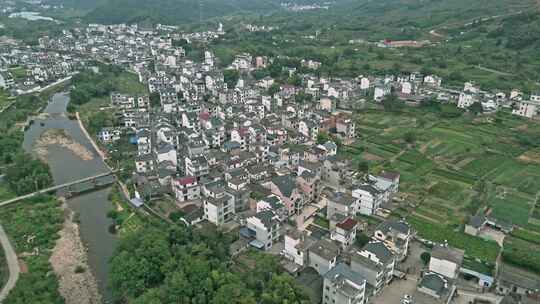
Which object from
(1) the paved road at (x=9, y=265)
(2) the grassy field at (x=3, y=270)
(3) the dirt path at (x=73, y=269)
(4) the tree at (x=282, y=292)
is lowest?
(3) the dirt path at (x=73, y=269)

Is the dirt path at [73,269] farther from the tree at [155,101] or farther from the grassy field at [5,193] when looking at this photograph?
the tree at [155,101]

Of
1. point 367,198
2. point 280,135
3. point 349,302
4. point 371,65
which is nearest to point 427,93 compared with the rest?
point 371,65

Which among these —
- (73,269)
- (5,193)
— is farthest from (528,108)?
(5,193)

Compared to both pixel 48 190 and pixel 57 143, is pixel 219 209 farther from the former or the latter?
pixel 57 143

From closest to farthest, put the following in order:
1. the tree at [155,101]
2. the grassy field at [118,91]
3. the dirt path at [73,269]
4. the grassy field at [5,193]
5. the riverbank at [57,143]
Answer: the dirt path at [73,269]
the grassy field at [5,193]
the riverbank at [57,143]
the grassy field at [118,91]
the tree at [155,101]

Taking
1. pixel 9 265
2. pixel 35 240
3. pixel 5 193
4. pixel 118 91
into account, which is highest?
pixel 118 91

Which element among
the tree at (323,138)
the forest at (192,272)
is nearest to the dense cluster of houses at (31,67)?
the tree at (323,138)

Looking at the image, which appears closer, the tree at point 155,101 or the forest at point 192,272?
the forest at point 192,272
